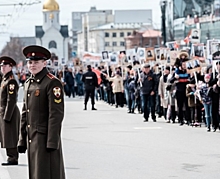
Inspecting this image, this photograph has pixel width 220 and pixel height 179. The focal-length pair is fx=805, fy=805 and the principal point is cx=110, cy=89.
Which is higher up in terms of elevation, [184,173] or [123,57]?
[123,57]

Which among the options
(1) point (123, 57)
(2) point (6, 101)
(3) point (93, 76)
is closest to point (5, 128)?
(2) point (6, 101)

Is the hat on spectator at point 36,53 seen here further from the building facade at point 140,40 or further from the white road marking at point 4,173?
the building facade at point 140,40

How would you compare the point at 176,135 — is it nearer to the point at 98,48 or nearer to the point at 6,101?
the point at 6,101

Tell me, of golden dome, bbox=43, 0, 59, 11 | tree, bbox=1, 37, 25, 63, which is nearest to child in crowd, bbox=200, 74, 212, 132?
golden dome, bbox=43, 0, 59, 11

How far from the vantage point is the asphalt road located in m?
12.7

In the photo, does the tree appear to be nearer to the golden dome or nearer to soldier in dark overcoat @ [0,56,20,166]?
the golden dome

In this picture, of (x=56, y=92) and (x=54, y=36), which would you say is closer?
(x=56, y=92)

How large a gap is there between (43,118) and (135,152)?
275 inches

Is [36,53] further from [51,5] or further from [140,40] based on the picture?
[51,5]

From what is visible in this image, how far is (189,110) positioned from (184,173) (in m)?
10.2

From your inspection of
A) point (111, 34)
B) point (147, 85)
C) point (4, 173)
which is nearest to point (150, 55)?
point (147, 85)

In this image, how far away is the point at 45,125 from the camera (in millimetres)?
8875

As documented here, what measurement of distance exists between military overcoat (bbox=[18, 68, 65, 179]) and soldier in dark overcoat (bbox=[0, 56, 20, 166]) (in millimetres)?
4186

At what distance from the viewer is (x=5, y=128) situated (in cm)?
1329
